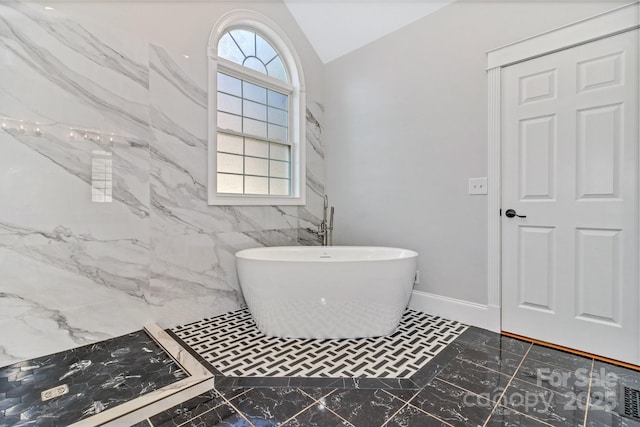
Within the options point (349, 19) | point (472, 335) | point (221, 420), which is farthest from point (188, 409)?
point (349, 19)

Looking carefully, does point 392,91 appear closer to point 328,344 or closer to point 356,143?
point 356,143

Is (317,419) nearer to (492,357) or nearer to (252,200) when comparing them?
(492,357)

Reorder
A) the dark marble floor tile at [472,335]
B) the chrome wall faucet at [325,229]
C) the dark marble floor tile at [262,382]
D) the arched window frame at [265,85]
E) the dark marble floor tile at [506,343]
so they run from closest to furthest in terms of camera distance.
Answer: the dark marble floor tile at [262,382]
the dark marble floor tile at [506,343]
the dark marble floor tile at [472,335]
the arched window frame at [265,85]
the chrome wall faucet at [325,229]

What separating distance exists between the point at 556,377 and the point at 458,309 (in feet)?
2.76

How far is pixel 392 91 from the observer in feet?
9.52

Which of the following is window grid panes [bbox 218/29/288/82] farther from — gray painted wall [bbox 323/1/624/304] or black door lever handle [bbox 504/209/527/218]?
black door lever handle [bbox 504/209/527/218]

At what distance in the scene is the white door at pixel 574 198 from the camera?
1.82 metres

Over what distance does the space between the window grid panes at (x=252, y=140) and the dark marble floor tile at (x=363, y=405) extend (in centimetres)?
199

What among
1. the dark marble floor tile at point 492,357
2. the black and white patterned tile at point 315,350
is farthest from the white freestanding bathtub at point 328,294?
the dark marble floor tile at point 492,357

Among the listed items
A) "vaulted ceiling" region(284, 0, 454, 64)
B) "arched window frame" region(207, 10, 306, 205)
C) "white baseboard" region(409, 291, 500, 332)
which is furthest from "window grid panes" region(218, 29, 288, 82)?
"white baseboard" region(409, 291, 500, 332)

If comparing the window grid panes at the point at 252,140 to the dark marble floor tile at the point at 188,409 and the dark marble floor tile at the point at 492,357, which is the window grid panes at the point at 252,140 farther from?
the dark marble floor tile at the point at 492,357

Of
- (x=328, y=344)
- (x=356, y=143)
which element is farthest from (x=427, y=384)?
(x=356, y=143)

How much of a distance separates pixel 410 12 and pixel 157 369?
3316 millimetres

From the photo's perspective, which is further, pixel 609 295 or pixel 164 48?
pixel 164 48
